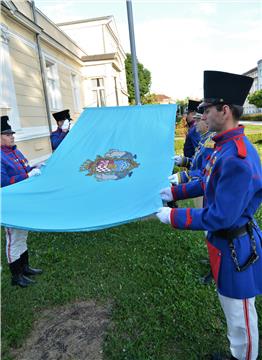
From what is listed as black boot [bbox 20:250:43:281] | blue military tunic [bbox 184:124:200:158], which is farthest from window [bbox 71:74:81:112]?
black boot [bbox 20:250:43:281]

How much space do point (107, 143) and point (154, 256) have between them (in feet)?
5.17

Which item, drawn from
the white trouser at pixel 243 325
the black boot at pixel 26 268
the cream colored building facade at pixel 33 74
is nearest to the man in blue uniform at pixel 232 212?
the white trouser at pixel 243 325

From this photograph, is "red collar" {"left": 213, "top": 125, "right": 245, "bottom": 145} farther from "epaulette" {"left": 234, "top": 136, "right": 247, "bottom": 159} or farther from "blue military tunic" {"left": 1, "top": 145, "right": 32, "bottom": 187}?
"blue military tunic" {"left": 1, "top": 145, "right": 32, "bottom": 187}

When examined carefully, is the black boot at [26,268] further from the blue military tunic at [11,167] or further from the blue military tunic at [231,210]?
the blue military tunic at [231,210]

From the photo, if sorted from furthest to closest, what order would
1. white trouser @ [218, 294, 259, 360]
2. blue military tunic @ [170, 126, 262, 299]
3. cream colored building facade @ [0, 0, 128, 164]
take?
cream colored building facade @ [0, 0, 128, 164], white trouser @ [218, 294, 259, 360], blue military tunic @ [170, 126, 262, 299]

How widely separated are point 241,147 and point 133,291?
205cm

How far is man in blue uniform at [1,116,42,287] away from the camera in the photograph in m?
3.10

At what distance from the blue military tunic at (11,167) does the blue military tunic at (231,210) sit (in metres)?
2.16

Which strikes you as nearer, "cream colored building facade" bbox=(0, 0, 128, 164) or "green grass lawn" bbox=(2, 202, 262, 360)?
"green grass lawn" bbox=(2, 202, 262, 360)

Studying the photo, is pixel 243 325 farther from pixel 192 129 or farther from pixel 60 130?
pixel 60 130

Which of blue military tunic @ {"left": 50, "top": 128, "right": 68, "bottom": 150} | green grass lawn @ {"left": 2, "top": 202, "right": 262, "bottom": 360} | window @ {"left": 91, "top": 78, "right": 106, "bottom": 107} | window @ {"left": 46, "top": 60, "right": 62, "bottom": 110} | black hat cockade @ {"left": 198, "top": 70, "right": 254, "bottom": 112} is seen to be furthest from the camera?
window @ {"left": 91, "top": 78, "right": 106, "bottom": 107}

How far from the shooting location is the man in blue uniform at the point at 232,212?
142cm

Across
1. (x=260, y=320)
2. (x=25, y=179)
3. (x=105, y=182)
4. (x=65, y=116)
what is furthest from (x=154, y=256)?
(x=65, y=116)

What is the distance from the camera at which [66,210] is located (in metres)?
2.66
